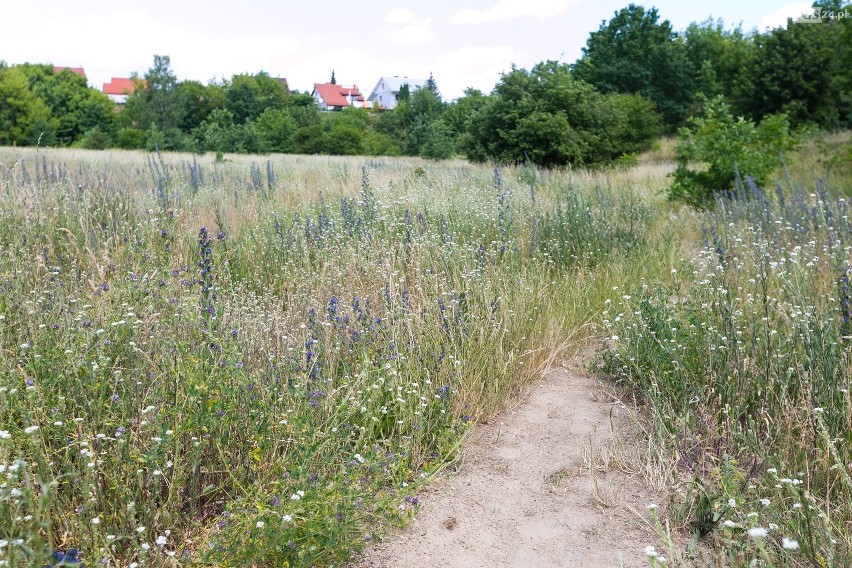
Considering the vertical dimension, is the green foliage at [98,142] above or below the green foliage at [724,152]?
above

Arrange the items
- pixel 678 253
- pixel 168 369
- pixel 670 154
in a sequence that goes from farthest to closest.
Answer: pixel 670 154
pixel 678 253
pixel 168 369

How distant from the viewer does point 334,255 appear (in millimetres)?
5500

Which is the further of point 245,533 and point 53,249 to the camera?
point 53,249

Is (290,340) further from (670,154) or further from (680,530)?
(670,154)

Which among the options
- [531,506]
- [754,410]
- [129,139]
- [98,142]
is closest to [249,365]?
[531,506]

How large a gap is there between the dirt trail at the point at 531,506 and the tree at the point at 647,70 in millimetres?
39784

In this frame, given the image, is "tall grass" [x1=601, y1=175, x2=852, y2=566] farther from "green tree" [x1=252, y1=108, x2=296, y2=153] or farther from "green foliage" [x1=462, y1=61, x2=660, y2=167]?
"green tree" [x1=252, y1=108, x2=296, y2=153]

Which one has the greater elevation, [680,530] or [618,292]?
[618,292]

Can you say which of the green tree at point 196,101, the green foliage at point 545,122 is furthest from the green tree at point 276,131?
the green foliage at point 545,122

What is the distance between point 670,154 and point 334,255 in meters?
23.4

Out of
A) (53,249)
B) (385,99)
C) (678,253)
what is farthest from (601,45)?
(385,99)

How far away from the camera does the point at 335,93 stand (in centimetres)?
9544

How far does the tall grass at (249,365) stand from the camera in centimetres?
245

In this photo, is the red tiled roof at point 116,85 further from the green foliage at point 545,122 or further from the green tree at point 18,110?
the green foliage at point 545,122
